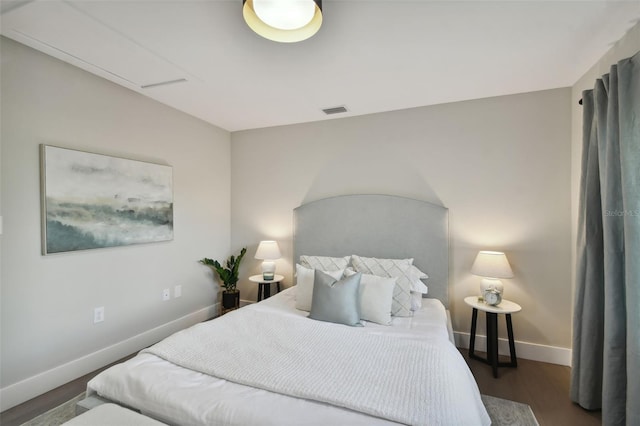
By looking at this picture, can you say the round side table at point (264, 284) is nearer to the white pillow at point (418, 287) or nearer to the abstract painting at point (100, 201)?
the abstract painting at point (100, 201)

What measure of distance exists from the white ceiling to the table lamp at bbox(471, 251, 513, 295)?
1486 millimetres

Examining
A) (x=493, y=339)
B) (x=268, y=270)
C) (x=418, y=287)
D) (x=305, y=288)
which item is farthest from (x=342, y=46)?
(x=493, y=339)

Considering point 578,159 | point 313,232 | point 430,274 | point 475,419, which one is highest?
point 578,159

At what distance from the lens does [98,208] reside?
2.51 meters

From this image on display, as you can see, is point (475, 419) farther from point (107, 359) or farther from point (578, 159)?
point (107, 359)

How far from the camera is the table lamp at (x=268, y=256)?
347 cm

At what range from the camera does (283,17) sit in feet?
4.79

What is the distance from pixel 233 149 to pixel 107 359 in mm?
2675

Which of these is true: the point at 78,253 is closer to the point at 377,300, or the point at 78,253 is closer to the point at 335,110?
the point at 377,300

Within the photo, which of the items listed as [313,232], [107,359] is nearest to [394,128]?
[313,232]

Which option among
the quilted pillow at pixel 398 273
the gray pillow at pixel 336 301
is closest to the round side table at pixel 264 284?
the quilted pillow at pixel 398 273

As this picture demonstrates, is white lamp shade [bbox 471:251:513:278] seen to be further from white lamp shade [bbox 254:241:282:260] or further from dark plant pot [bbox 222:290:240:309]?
dark plant pot [bbox 222:290:240:309]

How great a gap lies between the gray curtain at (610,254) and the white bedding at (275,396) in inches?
37.5

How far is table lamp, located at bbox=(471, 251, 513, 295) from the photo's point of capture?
2.52m
